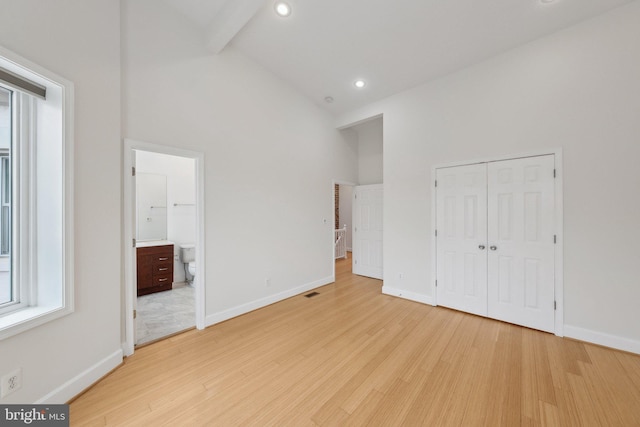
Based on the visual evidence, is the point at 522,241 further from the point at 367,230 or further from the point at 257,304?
the point at 257,304

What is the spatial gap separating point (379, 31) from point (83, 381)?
4.48 meters

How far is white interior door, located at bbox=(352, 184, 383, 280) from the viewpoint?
198 inches

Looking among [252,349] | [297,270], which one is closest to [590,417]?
[252,349]

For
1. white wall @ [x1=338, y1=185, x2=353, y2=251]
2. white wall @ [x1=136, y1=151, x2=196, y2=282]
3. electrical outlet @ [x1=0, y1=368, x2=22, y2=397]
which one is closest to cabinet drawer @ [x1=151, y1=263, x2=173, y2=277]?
white wall @ [x1=136, y1=151, x2=196, y2=282]

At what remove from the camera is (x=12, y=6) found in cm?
145

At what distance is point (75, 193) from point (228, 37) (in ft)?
7.47

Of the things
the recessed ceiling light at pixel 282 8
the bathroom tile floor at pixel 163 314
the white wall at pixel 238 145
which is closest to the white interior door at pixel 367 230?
the white wall at pixel 238 145

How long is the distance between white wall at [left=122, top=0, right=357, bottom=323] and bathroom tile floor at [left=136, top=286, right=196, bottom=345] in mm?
484

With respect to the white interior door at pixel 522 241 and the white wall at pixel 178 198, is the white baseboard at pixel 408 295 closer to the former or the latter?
the white interior door at pixel 522 241

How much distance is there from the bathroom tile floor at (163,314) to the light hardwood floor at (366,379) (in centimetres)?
26

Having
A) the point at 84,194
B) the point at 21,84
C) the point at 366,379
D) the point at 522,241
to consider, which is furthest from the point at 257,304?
the point at 522,241

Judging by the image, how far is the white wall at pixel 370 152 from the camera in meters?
5.25

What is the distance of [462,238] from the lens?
336 centimetres

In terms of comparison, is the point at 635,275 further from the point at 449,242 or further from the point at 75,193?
the point at 75,193
